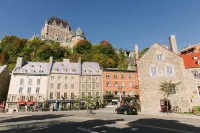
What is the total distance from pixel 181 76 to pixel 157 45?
24.3 ft

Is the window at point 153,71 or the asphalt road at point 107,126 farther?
the window at point 153,71

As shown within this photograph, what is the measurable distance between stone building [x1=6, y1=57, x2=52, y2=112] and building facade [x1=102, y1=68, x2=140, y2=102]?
18.6 meters

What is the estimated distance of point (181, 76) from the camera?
87.8 feet

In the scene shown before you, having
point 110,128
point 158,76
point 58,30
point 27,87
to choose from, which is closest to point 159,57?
point 158,76

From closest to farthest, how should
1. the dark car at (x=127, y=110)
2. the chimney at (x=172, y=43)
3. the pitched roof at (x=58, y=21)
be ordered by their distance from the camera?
the dark car at (x=127, y=110)
the chimney at (x=172, y=43)
the pitched roof at (x=58, y=21)

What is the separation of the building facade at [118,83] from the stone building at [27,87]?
1864 centimetres

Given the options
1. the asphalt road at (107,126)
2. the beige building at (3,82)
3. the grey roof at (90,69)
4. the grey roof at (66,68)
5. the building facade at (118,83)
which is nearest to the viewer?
the asphalt road at (107,126)

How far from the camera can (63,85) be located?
4578cm

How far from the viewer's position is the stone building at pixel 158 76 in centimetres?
2612

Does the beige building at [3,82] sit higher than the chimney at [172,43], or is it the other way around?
the chimney at [172,43]

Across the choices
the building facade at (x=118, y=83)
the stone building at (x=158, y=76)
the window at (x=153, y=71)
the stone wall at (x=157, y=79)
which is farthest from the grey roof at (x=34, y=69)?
the window at (x=153, y=71)

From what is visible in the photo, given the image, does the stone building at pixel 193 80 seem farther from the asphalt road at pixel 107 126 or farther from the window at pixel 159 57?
the asphalt road at pixel 107 126

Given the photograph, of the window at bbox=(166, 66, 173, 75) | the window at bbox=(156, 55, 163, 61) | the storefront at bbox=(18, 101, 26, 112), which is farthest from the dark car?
the storefront at bbox=(18, 101, 26, 112)

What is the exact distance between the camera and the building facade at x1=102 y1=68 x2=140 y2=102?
4790cm
